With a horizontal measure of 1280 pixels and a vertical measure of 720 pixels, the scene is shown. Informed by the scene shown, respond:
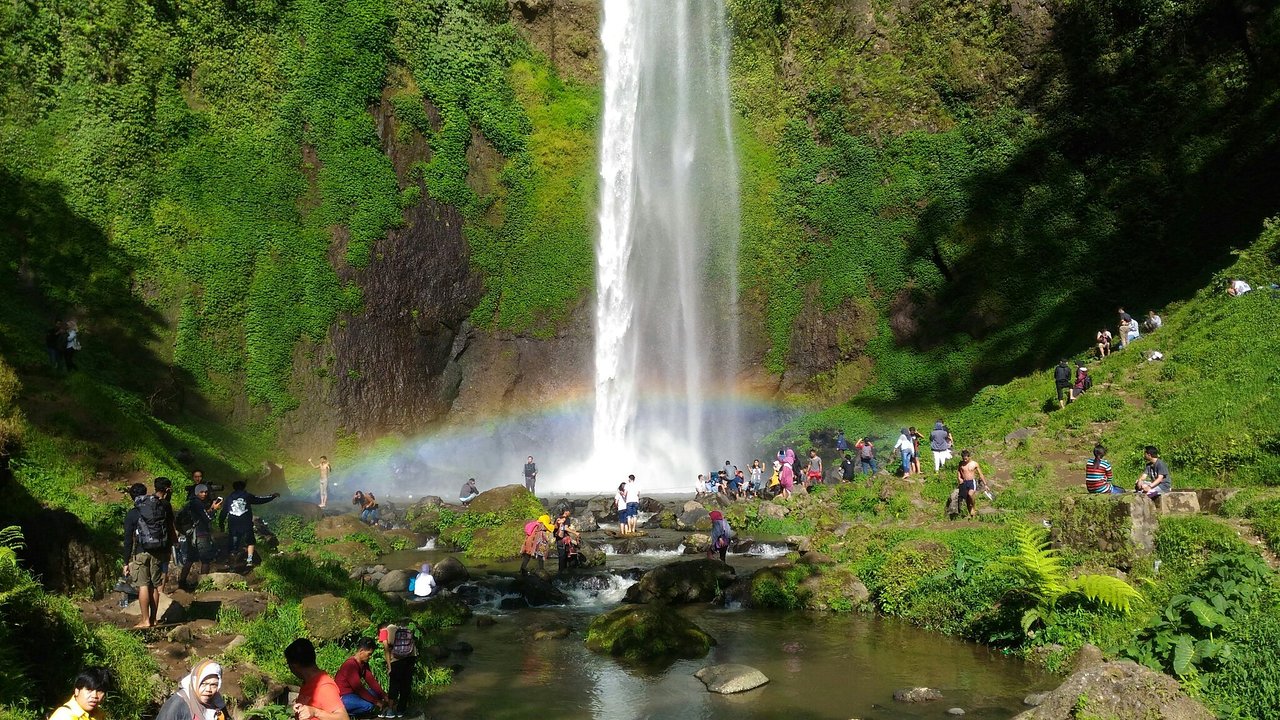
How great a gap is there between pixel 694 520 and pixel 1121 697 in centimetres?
1775

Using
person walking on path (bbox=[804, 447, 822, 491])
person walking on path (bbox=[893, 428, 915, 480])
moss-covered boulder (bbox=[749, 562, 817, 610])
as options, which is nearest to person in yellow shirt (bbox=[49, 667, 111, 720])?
moss-covered boulder (bbox=[749, 562, 817, 610])

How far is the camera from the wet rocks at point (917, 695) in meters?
10.6

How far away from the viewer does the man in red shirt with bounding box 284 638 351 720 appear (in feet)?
22.4

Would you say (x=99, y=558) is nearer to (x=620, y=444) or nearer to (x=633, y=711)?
(x=633, y=711)

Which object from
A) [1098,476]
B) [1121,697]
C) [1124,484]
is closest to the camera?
[1121,697]

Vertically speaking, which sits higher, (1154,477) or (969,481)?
(1154,477)

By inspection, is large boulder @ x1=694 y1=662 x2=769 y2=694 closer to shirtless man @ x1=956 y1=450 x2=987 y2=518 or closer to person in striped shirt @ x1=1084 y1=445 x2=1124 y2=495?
person in striped shirt @ x1=1084 y1=445 x2=1124 y2=495

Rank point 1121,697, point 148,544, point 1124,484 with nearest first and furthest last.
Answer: point 1121,697
point 148,544
point 1124,484

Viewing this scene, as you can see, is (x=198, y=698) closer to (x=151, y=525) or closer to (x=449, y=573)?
(x=151, y=525)

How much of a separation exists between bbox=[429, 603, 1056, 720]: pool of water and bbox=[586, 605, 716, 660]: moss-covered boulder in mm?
258

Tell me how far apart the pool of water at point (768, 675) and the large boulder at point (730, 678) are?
0.13 m

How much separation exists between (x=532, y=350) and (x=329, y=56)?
15319 mm

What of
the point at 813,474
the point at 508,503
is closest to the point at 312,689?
the point at 508,503

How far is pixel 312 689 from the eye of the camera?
6.93 m
